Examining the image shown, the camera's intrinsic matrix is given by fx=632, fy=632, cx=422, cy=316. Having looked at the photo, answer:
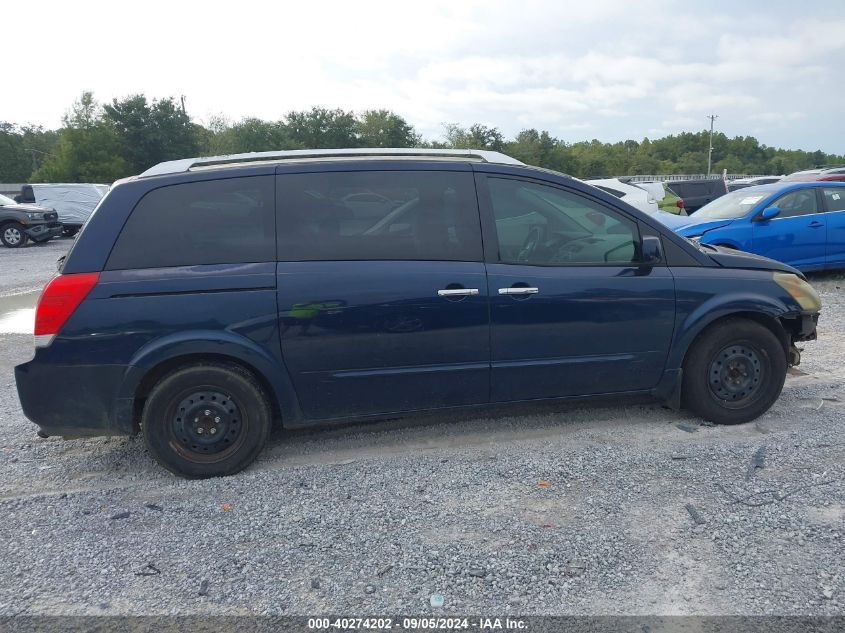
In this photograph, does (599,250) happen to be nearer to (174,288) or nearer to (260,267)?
(260,267)

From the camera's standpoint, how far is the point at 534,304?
3.97 metres

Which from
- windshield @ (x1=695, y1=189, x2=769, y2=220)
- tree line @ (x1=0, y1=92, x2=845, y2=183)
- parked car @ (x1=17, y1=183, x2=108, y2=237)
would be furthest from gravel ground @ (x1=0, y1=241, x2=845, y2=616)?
tree line @ (x1=0, y1=92, x2=845, y2=183)

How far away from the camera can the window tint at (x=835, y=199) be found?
32.0 ft

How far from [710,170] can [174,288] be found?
334ft

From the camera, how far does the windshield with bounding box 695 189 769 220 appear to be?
386 inches

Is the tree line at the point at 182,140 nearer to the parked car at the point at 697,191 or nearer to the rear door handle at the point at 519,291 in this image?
the parked car at the point at 697,191

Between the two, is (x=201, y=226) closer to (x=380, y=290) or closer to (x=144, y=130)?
(x=380, y=290)

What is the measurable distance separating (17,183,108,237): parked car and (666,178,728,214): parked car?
19395 millimetres

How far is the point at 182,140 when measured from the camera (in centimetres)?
4769

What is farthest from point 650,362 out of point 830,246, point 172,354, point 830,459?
point 830,246

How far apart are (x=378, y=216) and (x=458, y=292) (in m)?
0.68

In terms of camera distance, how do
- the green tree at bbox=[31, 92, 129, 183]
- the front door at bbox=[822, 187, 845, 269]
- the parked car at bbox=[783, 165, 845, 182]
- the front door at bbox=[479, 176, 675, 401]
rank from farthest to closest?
1. the green tree at bbox=[31, 92, 129, 183]
2. the parked car at bbox=[783, 165, 845, 182]
3. the front door at bbox=[822, 187, 845, 269]
4. the front door at bbox=[479, 176, 675, 401]

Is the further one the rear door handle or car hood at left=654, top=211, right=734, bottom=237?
car hood at left=654, top=211, right=734, bottom=237

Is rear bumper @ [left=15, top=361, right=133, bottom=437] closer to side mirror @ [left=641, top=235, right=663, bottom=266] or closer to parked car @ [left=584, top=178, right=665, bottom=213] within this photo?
side mirror @ [left=641, top=235, right=663, bottom=266]
